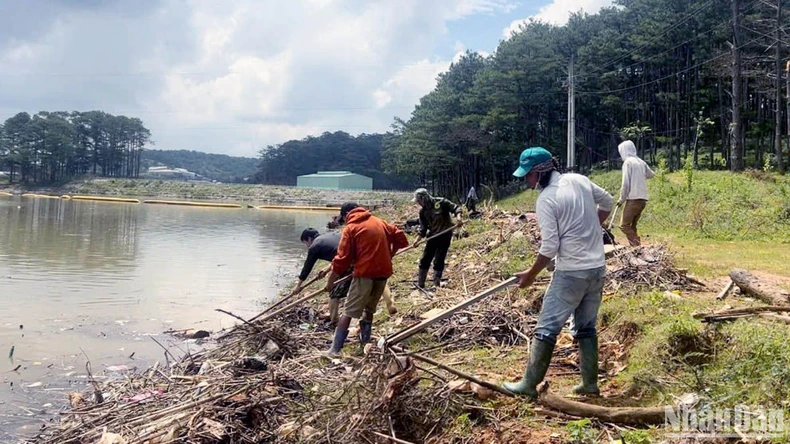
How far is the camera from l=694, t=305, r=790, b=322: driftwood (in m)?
4.79

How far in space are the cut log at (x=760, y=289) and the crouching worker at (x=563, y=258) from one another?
2.67 m

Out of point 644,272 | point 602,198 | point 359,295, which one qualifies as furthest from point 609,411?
point 644,272

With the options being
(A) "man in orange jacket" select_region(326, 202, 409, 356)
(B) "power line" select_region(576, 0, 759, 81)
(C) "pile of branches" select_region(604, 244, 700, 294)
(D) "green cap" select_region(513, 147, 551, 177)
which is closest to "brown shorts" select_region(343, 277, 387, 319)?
(A) "man in orange jacket" select_region(326, 202, 409, 356)

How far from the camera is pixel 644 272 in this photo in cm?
734

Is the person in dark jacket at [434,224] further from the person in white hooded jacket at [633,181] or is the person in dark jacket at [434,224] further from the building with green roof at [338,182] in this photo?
the building with green roof at [338,182]

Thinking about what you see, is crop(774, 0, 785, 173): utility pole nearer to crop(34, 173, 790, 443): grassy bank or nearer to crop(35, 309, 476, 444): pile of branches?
crop(34, 173, 790, 443): grassy bank

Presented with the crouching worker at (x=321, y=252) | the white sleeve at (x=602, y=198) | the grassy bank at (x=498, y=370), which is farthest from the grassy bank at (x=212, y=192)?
the white sleeve at (x=602, y=198)

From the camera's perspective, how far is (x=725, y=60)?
28484mm

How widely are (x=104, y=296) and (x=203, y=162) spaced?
183305mm

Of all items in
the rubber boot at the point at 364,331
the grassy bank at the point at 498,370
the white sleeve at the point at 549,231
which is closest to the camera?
the grassy bank at the point at 498,370

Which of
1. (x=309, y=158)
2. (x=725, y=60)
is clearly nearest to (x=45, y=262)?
(x=725, y=60)

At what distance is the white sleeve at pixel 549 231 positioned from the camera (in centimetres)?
401

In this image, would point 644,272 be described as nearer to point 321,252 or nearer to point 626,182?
point 626,182

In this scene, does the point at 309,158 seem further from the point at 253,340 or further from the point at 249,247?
the point at 253,340
